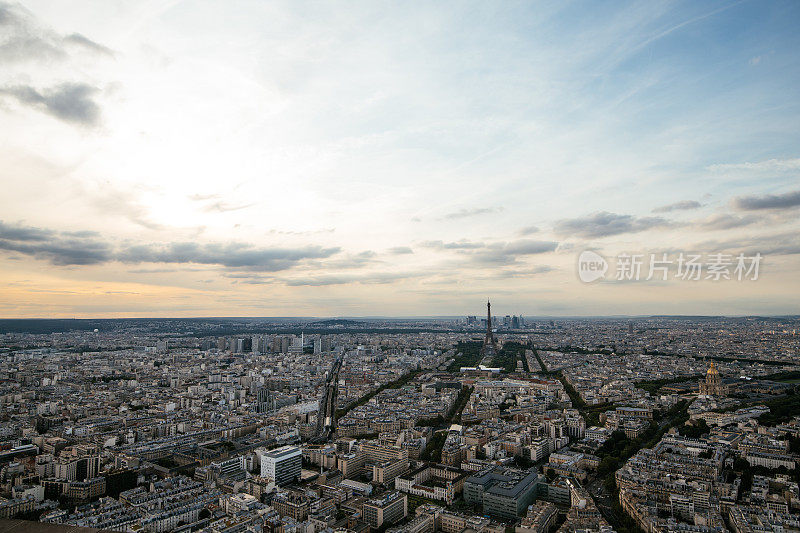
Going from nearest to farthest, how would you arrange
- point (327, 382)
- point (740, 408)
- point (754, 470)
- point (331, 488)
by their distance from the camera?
point (331, 488), point (754, 470), point (740, 408), point (327, 382)

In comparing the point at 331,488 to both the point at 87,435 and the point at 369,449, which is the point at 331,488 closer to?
the point at 369,449

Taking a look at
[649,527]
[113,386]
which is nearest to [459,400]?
[649,527]

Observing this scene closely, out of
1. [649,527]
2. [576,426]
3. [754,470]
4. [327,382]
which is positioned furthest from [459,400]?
[649,527]

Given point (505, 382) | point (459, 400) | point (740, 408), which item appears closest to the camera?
point (740, 408)

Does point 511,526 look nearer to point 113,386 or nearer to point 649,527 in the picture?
point 649,527

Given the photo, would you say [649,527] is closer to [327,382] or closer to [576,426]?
[576,426]

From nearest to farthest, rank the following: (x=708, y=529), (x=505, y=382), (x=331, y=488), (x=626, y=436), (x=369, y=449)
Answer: (x=708, y=529), (x=331, y=488), (x=369, y=449), (x=626, y=436), (x=505, y=382)

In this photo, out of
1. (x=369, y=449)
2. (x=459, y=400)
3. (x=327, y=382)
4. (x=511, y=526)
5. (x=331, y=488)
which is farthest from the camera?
(x=327, y=382)

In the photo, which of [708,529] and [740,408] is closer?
[708,529]

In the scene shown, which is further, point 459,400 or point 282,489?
point 459,400
